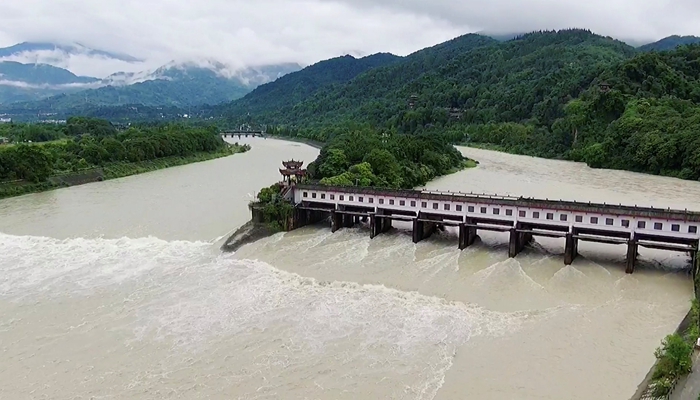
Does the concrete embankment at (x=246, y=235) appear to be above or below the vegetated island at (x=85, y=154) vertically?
below

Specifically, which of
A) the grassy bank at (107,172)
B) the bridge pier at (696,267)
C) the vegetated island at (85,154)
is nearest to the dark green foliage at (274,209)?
the bridge pier at (696,267)

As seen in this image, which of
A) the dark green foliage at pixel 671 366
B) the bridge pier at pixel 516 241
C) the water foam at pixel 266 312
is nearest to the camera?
the dark green foliage at pixel 671 366

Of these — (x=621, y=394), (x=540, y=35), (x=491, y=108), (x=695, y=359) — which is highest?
(x=540, y=35)

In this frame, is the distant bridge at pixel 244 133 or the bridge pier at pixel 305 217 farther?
the distant bridge at pixel 244 133

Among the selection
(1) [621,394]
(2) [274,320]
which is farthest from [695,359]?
(2) [274,320]

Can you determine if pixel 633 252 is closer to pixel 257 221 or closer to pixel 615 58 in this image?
pixel 257 221

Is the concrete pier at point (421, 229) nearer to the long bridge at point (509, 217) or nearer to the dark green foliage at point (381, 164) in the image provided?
the long bridge at point (509, 217)
